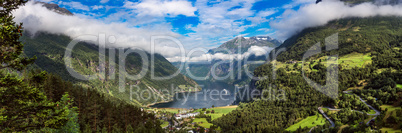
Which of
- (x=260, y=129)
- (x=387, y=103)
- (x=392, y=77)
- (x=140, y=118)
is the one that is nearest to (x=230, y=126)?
(x=260, y=129)

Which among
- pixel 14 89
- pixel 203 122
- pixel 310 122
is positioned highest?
pixel 14 89

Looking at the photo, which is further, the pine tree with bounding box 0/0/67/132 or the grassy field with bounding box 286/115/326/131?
the grassy field with bounding box 286/115/326/131

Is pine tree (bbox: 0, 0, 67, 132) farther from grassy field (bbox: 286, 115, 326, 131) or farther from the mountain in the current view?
grassy field (bbox: 286, 115, 326, 131)

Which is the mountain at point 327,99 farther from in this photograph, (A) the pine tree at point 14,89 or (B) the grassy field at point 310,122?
(A) the pine tree at point 14,89

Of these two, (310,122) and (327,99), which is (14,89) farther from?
(327,99)

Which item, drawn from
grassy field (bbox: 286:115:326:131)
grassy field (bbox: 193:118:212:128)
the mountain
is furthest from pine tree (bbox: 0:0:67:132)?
grassy field (bbox: 193:118:212:128)

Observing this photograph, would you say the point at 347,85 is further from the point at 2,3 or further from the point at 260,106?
the point at 2,3

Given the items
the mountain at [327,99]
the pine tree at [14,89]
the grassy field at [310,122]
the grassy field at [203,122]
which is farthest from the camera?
the grassy field at [203,122]

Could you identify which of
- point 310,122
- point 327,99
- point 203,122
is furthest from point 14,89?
point 203,122

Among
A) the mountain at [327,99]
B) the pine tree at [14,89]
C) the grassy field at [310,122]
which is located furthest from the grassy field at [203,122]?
the pine tree at [14,89]

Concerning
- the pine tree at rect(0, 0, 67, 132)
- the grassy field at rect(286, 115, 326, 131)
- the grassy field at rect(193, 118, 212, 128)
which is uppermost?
the pine tree at rect(0, 0, 67, 132)

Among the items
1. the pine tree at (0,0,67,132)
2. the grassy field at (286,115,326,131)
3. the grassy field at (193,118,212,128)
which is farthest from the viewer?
the grassy field at (193,118,212,128)

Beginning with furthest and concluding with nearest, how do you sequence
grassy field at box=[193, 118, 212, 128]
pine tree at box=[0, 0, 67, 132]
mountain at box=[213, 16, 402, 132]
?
grassy field at box=[193, 118, 212, 128]
mountain at box=[213, 16, 402, 132]
pine tree at box=[0, 0, 67, 132]
